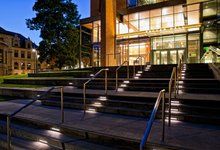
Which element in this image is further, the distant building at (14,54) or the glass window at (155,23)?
the distant building at (14,54)

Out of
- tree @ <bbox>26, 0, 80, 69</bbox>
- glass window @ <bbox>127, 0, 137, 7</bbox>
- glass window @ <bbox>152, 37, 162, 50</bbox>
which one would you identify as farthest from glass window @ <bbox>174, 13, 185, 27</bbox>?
tree @ <bbox>26, 0, 80, 69</bbox>

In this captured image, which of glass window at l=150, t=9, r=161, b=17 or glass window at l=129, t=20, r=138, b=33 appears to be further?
glass window at l=129, t=20, r=138, b=33

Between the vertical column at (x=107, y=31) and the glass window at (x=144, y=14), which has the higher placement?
the glass window at (x=144, y=14)

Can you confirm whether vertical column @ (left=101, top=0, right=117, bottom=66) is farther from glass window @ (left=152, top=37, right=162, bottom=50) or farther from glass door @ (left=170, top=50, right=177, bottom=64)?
glass door @ (left=170, top=50, right=177, bottom=64)

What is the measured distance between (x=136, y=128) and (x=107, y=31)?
866 inches

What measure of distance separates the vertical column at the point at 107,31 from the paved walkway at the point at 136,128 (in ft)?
59.7

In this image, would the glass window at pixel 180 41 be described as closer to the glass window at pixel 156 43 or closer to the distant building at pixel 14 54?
the glass window at pixel 156 43

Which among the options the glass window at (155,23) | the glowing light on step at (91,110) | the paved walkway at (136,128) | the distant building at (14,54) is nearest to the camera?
the paved walkway at (136,128)

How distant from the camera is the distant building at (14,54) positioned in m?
68.9

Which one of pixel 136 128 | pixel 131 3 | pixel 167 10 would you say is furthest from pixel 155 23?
pixel 136 128

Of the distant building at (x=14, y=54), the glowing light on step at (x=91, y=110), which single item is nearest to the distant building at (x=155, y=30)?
the glowing light on step at (x=91, y=110)

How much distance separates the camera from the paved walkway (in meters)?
5.43

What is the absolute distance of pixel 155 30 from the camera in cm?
2870

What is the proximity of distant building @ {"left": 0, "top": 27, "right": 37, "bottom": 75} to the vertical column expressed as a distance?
44.3 m
